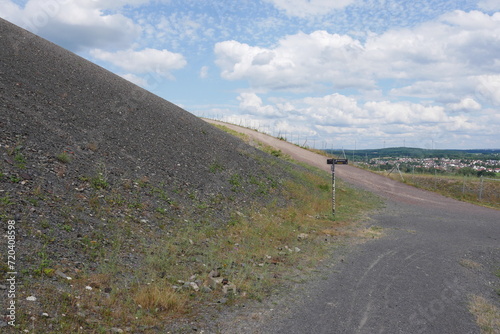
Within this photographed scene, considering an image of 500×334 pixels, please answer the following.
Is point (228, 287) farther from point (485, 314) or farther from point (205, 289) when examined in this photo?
point (485, 314)

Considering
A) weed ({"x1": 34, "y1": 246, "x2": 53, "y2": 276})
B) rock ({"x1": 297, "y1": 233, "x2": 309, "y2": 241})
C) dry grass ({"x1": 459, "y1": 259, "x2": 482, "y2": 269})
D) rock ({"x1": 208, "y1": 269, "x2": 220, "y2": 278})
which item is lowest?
dry grass ({"x1": 459, "y1": 259, "x2": 482, "y2": 269})

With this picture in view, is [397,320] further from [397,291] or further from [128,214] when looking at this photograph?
[128,214]

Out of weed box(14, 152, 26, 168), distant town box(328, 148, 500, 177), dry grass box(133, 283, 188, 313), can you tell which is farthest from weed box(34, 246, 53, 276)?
distant town box(328, 148, 500, 177)

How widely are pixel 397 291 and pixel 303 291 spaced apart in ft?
5.82

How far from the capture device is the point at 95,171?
10.1 metres

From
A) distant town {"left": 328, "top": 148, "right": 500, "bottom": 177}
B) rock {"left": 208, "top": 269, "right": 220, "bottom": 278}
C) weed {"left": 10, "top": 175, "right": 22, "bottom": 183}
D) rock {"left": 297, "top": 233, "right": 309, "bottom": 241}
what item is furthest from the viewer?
distant town {"left": 328, "top": 148, "right": 500, "bottom": 177}

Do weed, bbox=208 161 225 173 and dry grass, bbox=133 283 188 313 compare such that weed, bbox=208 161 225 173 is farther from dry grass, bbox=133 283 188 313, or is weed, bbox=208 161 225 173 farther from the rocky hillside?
dry grass, bbox=133 283 188 313

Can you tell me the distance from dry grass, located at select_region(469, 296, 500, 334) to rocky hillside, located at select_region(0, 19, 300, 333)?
18.7ft

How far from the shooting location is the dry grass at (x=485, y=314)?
5656mm

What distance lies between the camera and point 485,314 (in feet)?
20.2

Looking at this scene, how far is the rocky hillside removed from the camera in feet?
22.0

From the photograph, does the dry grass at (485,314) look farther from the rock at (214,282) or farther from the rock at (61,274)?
the rock at (61,274)

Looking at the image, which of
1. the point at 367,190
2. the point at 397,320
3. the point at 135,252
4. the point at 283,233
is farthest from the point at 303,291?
the point at 367,190

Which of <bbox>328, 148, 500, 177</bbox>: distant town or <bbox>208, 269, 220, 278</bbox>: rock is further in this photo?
<bbox>328, 148, 500, 177</bbox>: distant town
